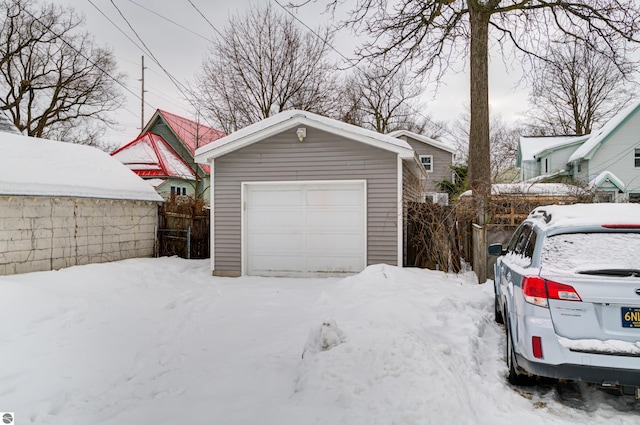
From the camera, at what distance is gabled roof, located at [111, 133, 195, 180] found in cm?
2111

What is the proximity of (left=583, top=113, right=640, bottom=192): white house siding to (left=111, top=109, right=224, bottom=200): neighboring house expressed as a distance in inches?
802

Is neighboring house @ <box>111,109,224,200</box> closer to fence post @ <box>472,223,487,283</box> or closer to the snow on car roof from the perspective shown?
fence post @ <box>472,223,487,283</box>

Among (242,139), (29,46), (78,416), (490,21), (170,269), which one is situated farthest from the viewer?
(29,46)

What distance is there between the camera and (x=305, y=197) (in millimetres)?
9758

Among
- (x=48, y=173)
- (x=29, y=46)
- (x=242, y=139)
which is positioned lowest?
(x=48, y=173)

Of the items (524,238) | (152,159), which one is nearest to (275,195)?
(524,238)

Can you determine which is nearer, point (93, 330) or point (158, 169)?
point (93, 330)

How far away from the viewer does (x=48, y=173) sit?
9688 mm

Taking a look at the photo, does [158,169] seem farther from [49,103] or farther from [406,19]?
[406,19]

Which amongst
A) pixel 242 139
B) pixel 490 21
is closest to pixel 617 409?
pixel 242 139

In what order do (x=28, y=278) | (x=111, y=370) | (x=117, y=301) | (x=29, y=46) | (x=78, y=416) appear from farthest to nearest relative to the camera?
1. (x=29, y=46)
2. (x=28, y=278)
3. (x=117, y=301)
4. (x=111, y=370)
5. (x=78, y=416)

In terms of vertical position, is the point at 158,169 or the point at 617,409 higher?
the point at 158,169

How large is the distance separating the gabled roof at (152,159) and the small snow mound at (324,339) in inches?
735

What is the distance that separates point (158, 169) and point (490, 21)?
16542mm
